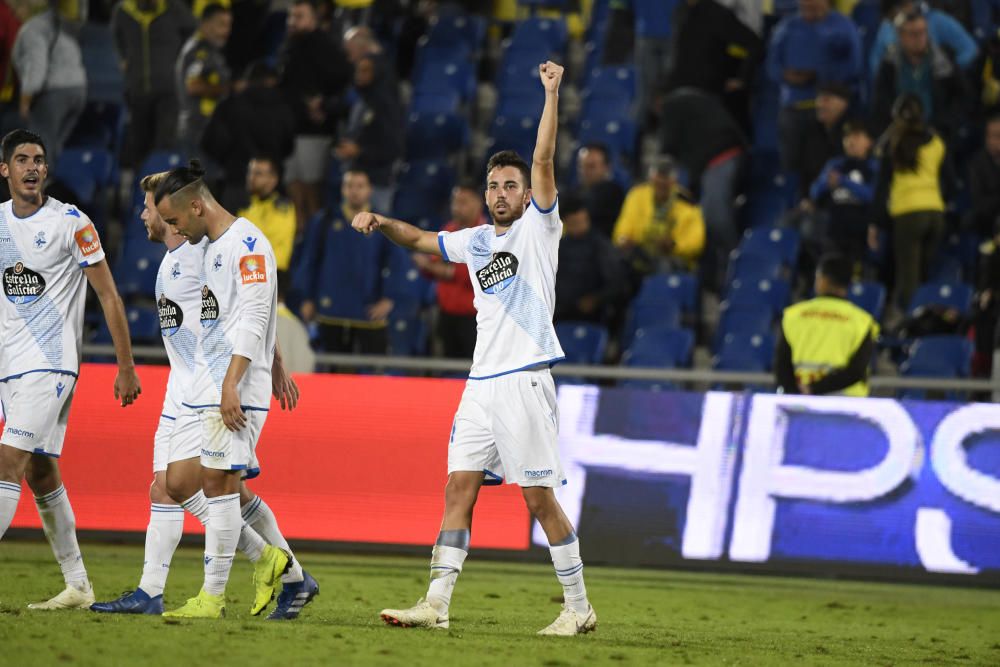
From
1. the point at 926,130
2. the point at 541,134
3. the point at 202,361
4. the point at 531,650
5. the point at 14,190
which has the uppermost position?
the point at 926,130

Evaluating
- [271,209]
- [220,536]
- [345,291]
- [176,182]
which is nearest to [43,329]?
[176,182]

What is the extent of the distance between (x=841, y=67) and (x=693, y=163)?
74.5 inches

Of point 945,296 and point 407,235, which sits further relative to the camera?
point 945,296

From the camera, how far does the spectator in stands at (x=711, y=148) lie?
1574 centimetres

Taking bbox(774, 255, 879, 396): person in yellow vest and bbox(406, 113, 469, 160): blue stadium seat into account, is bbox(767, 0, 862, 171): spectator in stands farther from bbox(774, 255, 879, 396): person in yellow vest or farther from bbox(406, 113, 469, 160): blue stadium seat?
bbox(774, 255, 879, 396): person in yellow vest

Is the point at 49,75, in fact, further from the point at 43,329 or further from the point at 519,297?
the point at 519,297

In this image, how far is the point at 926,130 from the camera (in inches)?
591

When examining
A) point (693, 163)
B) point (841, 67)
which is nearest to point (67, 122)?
point (693, 163)

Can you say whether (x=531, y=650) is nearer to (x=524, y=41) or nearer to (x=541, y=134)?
(x=541, y=134)

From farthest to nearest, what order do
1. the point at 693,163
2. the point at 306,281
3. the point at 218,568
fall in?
the point at 693,163, the point at 306,281, the point at 218,568

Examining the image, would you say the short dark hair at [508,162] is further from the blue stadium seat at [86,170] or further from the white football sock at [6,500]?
the blue stadium seat at [86,170]

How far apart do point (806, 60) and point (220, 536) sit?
1005 cm

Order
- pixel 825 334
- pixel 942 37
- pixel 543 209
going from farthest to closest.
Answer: pixel 942 37, pixel 825 334, pixel 543 209

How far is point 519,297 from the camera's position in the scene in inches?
313
